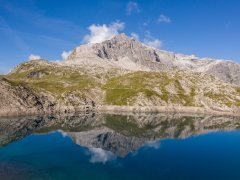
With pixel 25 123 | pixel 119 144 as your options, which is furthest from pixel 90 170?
pixel 25 123

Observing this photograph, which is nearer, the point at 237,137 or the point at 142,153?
the point at 142,153

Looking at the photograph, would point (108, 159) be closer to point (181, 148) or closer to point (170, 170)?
point (170, 170)

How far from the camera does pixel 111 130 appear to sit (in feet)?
577

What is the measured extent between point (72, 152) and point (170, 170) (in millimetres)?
42433

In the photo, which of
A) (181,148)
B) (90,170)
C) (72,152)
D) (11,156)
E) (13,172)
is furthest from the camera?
(181,148)

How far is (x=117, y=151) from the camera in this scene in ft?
394

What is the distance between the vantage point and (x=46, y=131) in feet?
542

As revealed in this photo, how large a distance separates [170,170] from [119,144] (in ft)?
148

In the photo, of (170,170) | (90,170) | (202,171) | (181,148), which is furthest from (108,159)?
(181,148)

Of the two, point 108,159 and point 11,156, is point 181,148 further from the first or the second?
point 11,156

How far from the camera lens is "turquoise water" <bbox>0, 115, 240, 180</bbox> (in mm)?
87688

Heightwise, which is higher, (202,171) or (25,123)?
(25,123)

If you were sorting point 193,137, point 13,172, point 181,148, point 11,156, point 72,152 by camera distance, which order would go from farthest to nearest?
point 193,137 < point 181,148 < point 72,152 < point 11,156 < point 13,172

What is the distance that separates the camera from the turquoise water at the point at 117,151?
8769cm
